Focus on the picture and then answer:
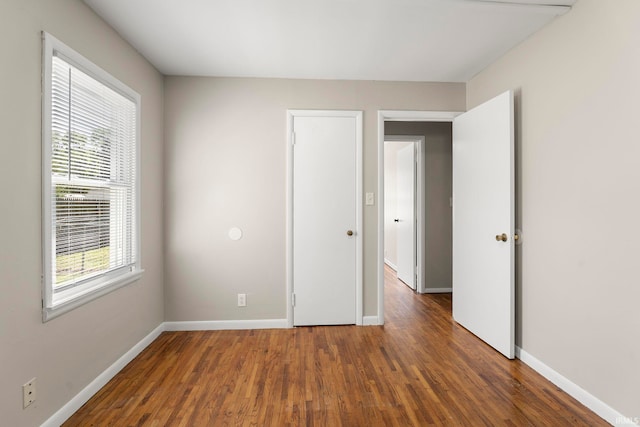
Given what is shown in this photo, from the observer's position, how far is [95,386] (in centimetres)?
218

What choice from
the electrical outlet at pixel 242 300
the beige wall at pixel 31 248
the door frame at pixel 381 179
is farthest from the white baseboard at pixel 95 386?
the door frame at pixel 381 179

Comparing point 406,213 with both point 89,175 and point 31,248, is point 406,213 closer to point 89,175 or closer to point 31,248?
point 89,175

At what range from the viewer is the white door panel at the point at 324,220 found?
3350 mm

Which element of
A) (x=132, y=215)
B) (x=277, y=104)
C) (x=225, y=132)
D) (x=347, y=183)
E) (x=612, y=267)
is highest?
(x=277, y=104)

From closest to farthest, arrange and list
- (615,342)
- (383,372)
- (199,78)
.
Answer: (615,342), (383,372), (199,78)

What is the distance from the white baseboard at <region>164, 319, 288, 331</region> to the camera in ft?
10.8

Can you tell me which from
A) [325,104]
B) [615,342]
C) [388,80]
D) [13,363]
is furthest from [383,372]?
[388,80]

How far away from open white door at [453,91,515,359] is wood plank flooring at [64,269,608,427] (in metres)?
0.26

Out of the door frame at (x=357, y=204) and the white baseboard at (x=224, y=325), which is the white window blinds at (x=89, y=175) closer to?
the white baseboard at (x=224, y=325)

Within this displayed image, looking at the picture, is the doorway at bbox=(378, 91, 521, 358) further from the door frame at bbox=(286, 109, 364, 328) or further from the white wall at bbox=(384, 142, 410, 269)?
the white wall at bbox=(384, 142, 410, 269)

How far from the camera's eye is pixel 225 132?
329cm

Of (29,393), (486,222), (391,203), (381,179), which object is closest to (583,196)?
(486,222)

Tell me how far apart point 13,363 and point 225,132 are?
90.8 inches

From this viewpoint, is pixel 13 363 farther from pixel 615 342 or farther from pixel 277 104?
pixel 615 342
